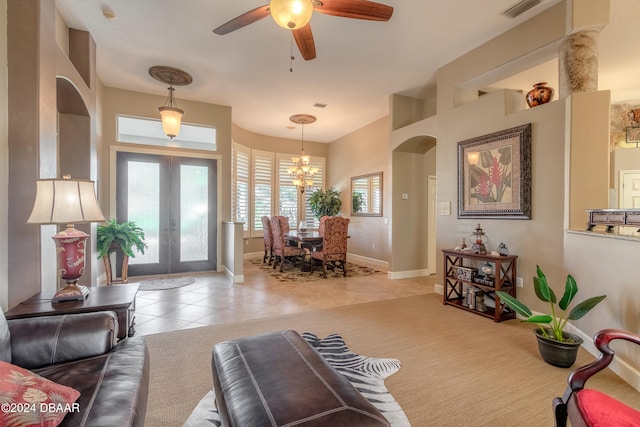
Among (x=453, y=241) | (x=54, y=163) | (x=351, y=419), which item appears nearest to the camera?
(x=351, y=419)

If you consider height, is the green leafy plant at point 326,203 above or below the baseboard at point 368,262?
above

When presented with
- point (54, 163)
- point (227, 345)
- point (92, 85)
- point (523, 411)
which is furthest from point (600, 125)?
point (92, 85)

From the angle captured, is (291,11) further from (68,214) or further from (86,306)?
(86,306)

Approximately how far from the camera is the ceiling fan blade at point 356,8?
2.26 m

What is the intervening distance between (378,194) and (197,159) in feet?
13.3

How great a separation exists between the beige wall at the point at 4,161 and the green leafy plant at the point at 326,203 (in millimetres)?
6428

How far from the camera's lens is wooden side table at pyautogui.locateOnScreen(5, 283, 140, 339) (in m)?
1.89

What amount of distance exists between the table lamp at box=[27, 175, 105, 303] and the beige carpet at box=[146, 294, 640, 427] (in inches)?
37.4

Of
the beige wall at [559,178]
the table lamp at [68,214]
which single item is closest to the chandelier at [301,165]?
the beige wall at [559,178]

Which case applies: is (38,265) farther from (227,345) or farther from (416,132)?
(416,132)

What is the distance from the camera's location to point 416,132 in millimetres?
5125

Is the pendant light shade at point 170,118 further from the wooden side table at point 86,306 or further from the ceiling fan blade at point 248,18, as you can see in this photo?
the wooden side table at point 86,306

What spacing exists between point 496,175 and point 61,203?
4.44m

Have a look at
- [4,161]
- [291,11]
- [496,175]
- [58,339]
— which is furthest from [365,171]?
[58,339]
